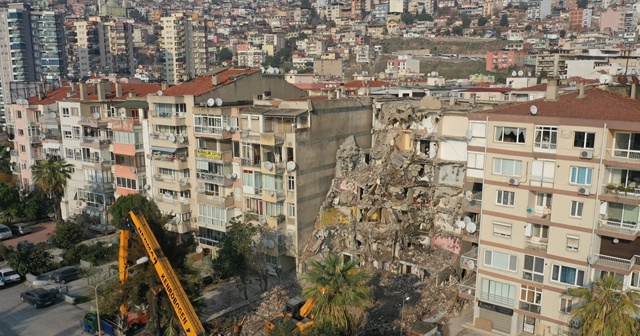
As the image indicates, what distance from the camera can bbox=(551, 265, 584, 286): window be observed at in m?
32.7

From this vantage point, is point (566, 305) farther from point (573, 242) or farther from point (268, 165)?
point (268, 165)

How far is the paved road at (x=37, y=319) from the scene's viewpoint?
3934cm

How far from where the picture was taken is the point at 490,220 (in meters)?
35.8

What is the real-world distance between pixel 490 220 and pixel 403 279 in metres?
11.3

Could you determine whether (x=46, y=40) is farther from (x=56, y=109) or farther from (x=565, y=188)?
(x=565, y=188)

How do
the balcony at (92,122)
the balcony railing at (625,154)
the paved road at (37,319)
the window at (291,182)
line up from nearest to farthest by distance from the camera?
the balcony railing at (625,154), the paved road at (37,319), the window at (291,182), the balcony at (92,122)

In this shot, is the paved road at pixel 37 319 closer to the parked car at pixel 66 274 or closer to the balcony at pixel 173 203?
the parked car at pixel 66 274

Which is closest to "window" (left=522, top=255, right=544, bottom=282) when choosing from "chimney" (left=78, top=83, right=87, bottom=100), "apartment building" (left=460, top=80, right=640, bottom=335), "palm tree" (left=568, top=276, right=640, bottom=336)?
"apartment building" (left=460, top=80, right=640, bottom=335)

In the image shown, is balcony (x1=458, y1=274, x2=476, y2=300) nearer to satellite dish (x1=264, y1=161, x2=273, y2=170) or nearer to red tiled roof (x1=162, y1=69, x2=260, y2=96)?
satellite dish (x1=264, y1=161, x2=273, y2=170)

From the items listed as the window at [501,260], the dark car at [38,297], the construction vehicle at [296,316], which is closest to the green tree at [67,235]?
the dark car at [38,297]

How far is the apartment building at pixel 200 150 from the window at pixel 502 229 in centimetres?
2329

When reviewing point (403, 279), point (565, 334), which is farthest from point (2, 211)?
point (565, 334)

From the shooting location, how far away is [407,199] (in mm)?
47656

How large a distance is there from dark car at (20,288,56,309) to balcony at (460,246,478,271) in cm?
3239
